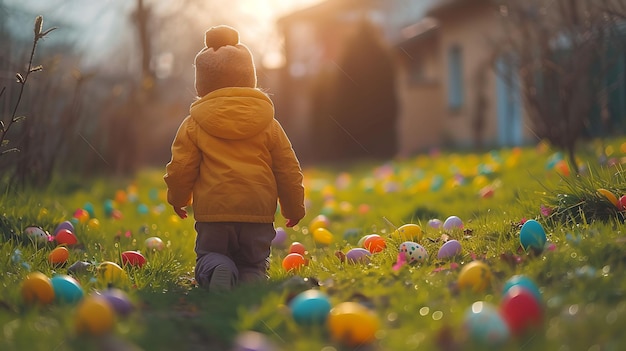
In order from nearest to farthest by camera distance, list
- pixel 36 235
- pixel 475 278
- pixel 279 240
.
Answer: pixel 475 278, pixel 36 235, pixel 279 240

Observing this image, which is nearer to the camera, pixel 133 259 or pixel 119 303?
pixel 119 303

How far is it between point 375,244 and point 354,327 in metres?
1.87

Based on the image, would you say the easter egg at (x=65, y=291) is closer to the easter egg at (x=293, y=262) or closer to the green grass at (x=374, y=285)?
the green grass at (x=374, y=285)

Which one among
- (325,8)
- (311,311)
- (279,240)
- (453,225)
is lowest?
(279,240)

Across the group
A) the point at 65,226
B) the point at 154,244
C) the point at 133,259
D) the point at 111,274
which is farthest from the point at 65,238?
the point at 111,274

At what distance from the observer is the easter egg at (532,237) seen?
3334mm

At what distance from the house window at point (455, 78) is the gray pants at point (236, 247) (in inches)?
550

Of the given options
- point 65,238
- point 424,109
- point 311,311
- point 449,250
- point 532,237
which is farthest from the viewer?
point 424,109

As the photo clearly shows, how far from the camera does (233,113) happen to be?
12.2 ft

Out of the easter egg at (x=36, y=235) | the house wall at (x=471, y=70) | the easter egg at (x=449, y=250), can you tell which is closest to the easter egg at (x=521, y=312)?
the easter egg at (x=449, y=250)

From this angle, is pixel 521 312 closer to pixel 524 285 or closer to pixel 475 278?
pixel 524 285

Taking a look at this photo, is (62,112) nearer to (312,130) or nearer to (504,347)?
(504,347)

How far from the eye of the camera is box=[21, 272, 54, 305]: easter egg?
2.79 metres

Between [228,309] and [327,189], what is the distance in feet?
22.1
